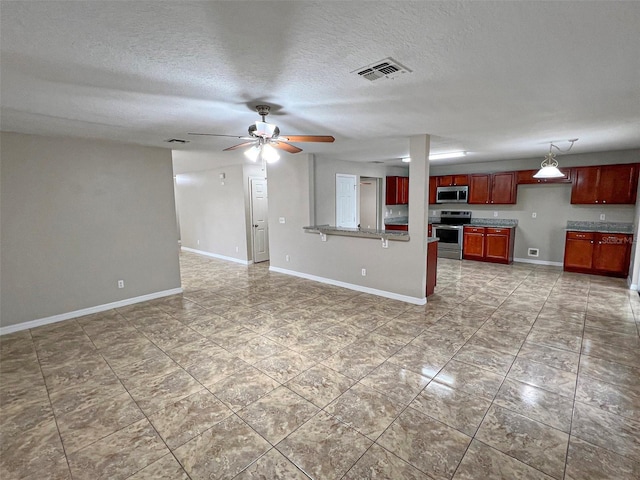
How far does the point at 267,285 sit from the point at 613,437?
14.8ft

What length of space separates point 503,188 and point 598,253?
2124mm

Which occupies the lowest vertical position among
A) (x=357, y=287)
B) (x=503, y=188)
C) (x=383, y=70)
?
(x=357, y=287)

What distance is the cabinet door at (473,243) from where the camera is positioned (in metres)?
6.97

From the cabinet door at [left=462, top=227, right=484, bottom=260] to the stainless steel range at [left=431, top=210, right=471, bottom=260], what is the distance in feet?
0.35

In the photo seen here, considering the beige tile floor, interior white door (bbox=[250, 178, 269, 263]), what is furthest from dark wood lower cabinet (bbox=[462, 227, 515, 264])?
interior white door (bbox=[250, 178, 269, 263])

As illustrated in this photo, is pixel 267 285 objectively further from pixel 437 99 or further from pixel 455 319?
pixel 437 99

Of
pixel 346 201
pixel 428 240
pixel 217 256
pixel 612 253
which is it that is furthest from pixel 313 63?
pixel 217 256

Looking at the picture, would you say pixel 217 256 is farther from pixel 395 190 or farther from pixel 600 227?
pixel 600 227

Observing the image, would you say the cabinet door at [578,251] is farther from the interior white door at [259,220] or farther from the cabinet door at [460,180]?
the interior white door at [259,220]

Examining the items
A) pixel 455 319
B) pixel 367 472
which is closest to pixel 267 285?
pixel 455 319

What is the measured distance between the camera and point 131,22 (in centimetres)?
147

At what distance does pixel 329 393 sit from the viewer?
2.43 m

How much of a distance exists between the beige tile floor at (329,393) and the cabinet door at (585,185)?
258 centimetres

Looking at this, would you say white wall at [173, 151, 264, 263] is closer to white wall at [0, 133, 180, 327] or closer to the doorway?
white wall at [0, 133, 180, 327]
